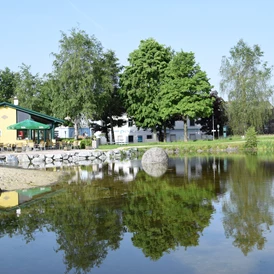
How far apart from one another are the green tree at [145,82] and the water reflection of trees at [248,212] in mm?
36738

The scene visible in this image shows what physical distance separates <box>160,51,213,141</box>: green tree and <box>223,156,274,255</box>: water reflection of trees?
3454 cm

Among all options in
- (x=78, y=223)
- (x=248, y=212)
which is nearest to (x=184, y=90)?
(x=248, y=212)

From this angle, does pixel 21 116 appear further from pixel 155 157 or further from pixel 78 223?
pixel 78 223

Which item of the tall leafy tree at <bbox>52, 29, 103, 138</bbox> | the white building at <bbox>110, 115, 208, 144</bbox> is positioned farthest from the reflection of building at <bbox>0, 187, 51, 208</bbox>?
the white building at <bbox>110, 115, 208, 144</bbox>

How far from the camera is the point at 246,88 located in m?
52.7

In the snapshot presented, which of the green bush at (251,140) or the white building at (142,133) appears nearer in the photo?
the green bush at (251,140)

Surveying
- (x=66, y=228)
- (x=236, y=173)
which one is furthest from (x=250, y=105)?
(x=66, y=228)

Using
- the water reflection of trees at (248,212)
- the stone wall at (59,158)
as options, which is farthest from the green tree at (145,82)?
the water reflection of trees at (248,212)

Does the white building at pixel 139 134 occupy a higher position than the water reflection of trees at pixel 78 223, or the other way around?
the white building at pixel 139 134

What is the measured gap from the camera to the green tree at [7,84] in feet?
257

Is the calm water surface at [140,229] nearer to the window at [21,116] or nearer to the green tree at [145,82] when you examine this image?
the window at [21,116]

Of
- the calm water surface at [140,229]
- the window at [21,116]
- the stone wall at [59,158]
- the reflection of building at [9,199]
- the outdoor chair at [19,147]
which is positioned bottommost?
the calm water surface at [140,229]

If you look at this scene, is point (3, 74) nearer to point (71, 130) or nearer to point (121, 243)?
point (71, 130)

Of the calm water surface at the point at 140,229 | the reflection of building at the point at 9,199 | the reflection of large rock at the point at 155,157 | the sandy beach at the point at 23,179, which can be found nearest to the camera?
the calm water surface at the point at 140,229
